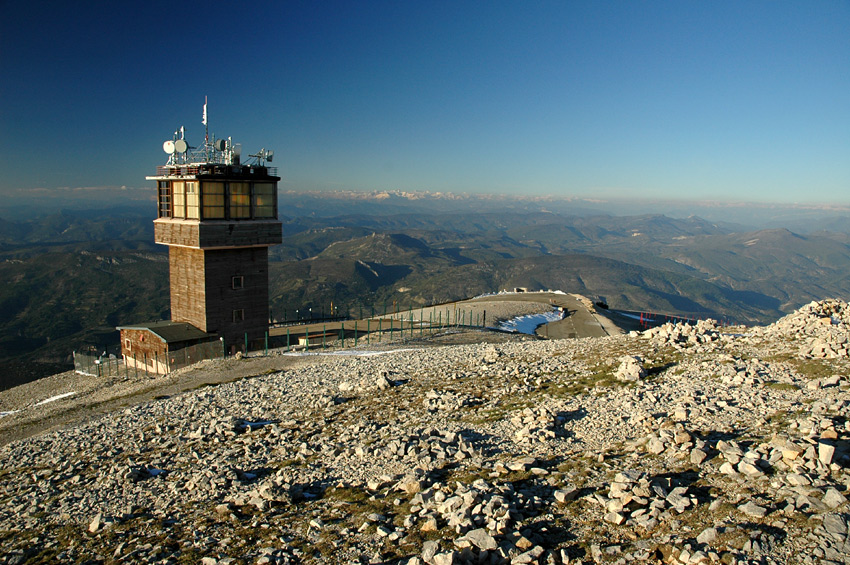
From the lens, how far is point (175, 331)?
3650 centimetres

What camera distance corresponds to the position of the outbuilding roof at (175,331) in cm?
3547

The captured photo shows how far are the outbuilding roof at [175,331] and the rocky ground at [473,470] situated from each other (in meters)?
17.3

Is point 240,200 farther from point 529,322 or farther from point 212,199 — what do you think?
point 529,322

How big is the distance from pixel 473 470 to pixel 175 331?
31.2 metres

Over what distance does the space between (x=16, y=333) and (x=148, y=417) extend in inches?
7899

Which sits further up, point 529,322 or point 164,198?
point 164,198

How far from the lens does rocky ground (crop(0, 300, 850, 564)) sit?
8.05m

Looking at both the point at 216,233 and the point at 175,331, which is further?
the point at 175,331

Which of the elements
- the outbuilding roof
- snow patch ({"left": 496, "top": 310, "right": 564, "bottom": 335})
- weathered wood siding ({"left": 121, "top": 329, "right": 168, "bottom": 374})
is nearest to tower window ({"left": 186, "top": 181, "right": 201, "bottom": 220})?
the outbuilding roof

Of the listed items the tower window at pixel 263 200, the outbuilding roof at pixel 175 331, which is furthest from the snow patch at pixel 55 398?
the tower window at pixel 263 200

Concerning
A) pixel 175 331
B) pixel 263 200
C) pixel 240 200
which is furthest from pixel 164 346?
pixel 263 200

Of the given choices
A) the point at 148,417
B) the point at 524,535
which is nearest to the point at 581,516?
the point at 524,535

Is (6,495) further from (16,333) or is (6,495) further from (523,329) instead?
(16,333)

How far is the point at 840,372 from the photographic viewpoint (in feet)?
50.6
